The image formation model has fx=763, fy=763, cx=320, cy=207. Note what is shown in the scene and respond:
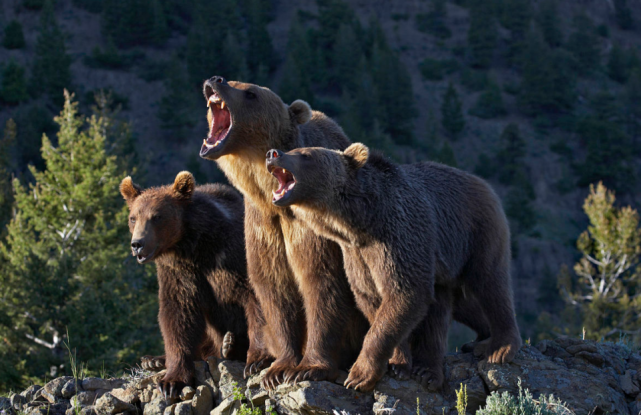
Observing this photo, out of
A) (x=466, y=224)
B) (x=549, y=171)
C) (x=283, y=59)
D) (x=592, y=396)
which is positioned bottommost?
(x=549, y=171)

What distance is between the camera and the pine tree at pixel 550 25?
102 meters

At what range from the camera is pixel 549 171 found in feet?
270

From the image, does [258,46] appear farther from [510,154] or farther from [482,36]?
[510,154]

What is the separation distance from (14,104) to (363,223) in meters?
71.0

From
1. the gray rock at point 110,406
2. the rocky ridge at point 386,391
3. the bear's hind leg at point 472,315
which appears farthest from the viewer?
the bear's hind leg at point 472,315

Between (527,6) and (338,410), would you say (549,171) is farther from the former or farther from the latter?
(338,410)

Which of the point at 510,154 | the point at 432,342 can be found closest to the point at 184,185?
the point at 432,342

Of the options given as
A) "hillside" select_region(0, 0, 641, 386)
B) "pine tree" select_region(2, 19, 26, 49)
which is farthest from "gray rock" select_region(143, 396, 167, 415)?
"pine tree" select_region(2, 19, 26, 49)

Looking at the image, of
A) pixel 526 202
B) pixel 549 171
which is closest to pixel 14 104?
pixel 526 202

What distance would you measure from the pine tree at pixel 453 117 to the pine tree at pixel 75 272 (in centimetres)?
5393

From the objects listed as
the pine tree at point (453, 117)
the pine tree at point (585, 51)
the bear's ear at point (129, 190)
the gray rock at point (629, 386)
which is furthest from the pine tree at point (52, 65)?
the gray rock at point (629, 386)

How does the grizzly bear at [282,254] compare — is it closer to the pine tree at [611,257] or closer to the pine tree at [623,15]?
the pine tree at [611,257]

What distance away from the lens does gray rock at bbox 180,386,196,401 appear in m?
7.53

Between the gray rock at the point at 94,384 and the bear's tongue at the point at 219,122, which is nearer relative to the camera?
the bear's tongue at the point at 219,122
